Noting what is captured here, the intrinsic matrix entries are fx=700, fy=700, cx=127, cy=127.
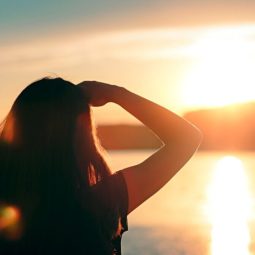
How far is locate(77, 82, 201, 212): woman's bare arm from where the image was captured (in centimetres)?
274

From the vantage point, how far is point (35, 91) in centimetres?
255

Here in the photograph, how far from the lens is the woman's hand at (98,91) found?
2.84m

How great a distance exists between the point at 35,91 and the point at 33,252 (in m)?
0.58

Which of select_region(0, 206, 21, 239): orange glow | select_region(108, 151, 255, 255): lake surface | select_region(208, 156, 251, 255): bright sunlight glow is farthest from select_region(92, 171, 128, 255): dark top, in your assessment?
select_region(208, 156, 251, 255): bright sunlight glow

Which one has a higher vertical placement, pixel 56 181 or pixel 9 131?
pixel 9 131

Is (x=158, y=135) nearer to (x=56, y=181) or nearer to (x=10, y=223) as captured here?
(x=56, y=181)

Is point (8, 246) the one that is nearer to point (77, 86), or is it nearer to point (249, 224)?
point (77, 86)

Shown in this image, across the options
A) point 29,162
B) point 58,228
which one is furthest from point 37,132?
point 58,228

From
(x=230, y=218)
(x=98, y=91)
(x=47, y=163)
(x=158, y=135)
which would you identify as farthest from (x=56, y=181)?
(x=230, y=218)

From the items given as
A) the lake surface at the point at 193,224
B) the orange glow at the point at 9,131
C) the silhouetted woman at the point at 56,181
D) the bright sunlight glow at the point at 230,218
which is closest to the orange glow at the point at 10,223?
the silhouetted woman at the point at 56,181

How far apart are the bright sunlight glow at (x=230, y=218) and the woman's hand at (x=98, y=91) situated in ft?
105

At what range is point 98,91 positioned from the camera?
2857 millimetres

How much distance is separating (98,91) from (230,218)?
53383 mm

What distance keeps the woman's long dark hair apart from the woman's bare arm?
0.22m
